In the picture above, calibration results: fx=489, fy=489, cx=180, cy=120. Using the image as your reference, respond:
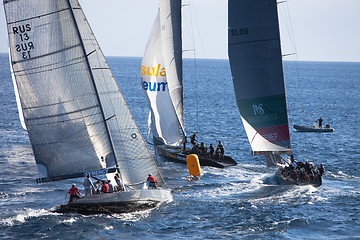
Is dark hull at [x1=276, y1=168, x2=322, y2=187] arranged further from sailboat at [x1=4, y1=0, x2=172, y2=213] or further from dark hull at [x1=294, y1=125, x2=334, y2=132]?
dark hull at [x1=294, y1=125, x2=334, y2=132]

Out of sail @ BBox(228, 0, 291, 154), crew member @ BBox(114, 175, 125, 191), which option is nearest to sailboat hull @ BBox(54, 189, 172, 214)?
crew member @ BBox(114, 175, 125, 191)

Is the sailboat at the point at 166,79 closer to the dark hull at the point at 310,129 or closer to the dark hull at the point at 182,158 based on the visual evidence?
the dark hull at the point at 182,158

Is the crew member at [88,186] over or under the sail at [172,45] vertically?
under

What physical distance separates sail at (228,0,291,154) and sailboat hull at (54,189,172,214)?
37.8ft

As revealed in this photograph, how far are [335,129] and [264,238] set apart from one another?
42.6m

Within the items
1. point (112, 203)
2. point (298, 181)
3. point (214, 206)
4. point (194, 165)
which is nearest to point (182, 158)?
point (194, 165)

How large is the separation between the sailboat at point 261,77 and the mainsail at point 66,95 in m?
11.1

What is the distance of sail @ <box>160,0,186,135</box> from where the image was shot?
1631 inches

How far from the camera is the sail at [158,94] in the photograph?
4266cm

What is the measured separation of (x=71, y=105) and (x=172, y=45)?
1784 centimetres

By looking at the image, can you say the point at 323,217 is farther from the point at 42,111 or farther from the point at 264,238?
the point at 42,111

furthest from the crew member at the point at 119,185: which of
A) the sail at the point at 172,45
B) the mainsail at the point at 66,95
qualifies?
the sail at the point at 172,45

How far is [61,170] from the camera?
26.4 metres

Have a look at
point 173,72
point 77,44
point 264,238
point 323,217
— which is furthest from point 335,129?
point 77,44
